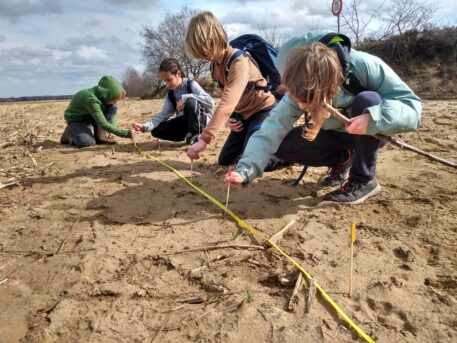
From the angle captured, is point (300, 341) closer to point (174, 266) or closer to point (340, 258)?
point (340, 258)

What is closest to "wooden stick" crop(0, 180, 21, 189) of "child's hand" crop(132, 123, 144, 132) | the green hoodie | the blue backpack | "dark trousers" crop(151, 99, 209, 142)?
"child's hand" crop(132, 123, 144, 132)

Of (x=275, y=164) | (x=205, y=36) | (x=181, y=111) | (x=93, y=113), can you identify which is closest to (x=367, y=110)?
(x=275, y=164)

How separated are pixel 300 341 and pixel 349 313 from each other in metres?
0.29

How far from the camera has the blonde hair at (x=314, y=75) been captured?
215cm

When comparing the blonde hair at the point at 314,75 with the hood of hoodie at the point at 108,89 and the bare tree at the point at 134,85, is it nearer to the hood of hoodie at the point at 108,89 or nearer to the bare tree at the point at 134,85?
the hood of hoodie at the point at 108,89

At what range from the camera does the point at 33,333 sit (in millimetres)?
1733

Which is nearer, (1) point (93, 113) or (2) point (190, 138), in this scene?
(2) point (190, 138)

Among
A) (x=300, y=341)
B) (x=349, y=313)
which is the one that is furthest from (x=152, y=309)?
(x=349, y=313)

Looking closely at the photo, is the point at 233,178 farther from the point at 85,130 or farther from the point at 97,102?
the point at 85,130

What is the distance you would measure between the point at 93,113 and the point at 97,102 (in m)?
0.17

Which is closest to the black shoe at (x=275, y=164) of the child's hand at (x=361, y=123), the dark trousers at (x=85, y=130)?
the child's hand at (x=361, y=123)

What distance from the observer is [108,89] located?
17.5 ft

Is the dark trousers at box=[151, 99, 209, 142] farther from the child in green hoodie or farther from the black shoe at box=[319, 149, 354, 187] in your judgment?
the black shoe at box=[319, 149, 354, 187]

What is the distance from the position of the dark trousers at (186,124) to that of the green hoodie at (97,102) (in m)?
0.45
